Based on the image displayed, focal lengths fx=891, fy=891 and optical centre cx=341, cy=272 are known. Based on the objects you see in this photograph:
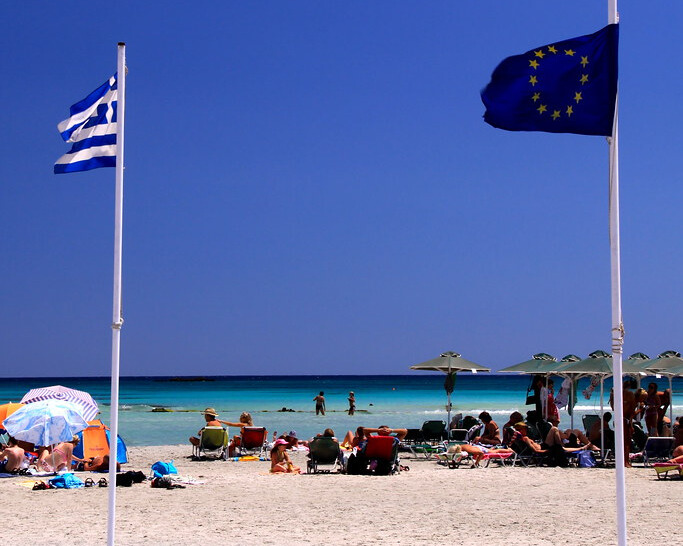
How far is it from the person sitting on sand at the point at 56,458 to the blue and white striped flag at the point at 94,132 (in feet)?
26.6

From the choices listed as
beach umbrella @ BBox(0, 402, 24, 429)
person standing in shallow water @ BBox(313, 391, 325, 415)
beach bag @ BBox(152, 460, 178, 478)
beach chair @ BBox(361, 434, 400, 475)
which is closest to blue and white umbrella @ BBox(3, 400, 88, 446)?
beach bag @ BBox(152, 460, 178, 478)

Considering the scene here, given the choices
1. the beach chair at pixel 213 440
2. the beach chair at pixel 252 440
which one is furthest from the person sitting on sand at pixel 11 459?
the beach chair at pixel 252 440

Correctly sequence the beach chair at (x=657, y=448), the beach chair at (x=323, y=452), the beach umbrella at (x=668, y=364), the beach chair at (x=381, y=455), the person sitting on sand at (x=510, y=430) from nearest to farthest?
the beach chair at (x=381, y=455), the beach chair at (x=323, y=452), the beach chair at (x=657, y=448), the beach umbrella at (x=668, y=364), the person sitting on sand at (x=510, y=430)

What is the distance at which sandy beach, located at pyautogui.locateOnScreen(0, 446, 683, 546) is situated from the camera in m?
8.73

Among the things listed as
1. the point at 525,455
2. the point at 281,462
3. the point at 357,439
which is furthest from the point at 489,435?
the point at 281,462

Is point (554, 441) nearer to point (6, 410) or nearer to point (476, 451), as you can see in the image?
point (476, 451)

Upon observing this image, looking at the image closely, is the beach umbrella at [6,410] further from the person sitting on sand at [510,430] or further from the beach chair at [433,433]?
the person sitting on sand at [510,430]

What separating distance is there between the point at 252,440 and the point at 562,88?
1296 centimetres

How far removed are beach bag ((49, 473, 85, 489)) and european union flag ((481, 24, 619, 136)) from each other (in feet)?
28.9

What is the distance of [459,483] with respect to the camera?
13.3m

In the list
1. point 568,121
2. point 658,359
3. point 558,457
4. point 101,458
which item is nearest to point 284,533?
point 568,121

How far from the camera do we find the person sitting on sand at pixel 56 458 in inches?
566

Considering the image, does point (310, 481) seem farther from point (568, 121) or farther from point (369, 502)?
point (568, 121)

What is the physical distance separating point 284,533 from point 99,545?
70.7 inches
